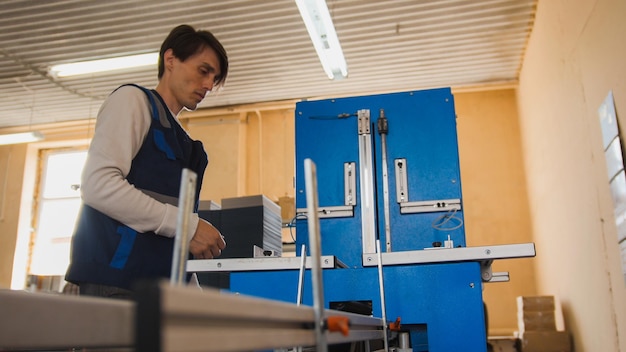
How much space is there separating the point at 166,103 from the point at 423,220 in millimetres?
1493

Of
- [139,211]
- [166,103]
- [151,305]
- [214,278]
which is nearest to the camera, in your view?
[151,305]

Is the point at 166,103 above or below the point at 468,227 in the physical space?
below

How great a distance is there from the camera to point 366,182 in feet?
8.35

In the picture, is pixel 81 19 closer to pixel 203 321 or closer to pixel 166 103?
pixel 166 103

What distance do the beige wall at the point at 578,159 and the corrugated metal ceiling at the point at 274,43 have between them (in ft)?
1.97

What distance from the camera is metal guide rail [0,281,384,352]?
1.50 feet

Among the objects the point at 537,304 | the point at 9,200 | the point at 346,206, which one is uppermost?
the point at 9,200

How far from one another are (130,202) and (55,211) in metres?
7.08

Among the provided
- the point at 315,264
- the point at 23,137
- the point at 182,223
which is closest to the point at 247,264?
the point at 315,264

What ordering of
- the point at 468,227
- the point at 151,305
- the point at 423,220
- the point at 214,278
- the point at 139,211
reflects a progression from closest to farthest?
the point at 151,305 < the point at 139,211 < the point at 423,220 < the point at 214,278 < the point at 468,227

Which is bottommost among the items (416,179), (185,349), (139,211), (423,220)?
(185,349)

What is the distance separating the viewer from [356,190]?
102 inches

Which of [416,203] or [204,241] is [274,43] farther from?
[204,241]

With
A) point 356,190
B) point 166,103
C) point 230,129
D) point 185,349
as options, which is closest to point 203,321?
point 185,349
